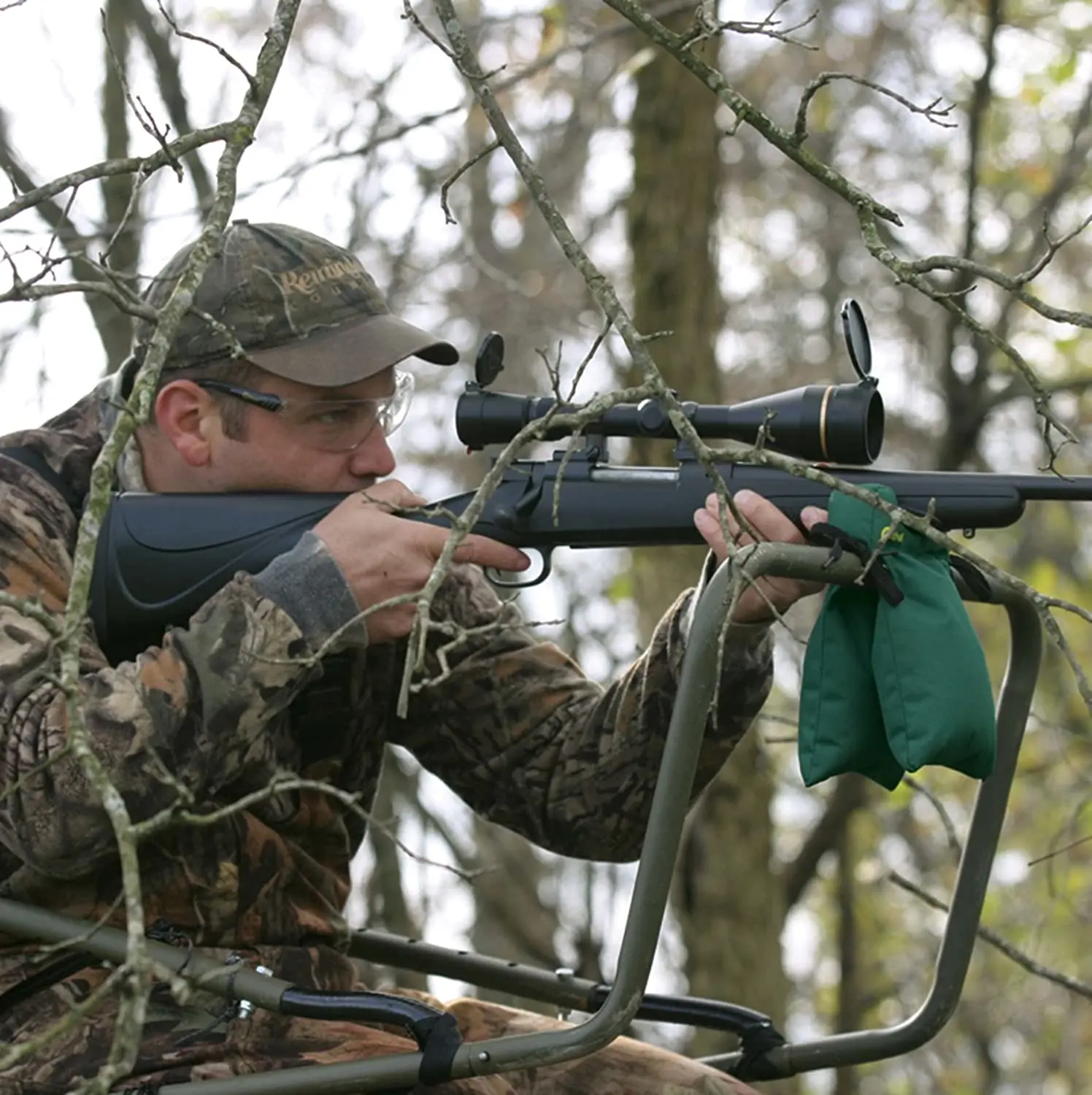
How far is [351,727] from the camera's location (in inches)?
146

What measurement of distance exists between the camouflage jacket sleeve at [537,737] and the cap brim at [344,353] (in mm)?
507

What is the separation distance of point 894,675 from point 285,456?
1257 millimetres

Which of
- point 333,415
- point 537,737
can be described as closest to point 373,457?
point 333,415

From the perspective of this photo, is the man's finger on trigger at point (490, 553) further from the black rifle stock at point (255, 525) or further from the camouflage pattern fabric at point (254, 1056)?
the camouflage pattern fabric at point (254, 1056)

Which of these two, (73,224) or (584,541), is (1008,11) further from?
(584,541)

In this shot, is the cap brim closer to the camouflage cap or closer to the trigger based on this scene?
the camouflage cap

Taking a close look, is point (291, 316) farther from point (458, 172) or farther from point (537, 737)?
point (537, 737)

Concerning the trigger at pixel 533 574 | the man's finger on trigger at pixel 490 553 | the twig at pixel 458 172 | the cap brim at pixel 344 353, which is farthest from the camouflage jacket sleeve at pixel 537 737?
the twig at pixel 458 172

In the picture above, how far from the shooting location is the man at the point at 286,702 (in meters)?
3.04

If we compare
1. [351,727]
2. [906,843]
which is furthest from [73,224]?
[906,843]

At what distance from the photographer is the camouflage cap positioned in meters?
3.62

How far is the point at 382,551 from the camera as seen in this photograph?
3.20 metres

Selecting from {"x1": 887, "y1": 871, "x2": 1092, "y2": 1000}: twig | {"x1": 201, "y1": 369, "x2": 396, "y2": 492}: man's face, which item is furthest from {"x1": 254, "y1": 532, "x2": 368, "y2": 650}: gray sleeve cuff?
{"x1": 887, "y1": 871, "x2": 1092, "y2": 1000}: twig

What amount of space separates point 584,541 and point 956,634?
2.46 feet
